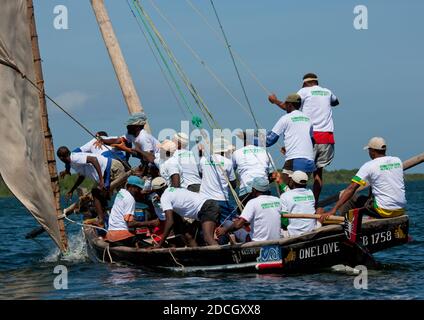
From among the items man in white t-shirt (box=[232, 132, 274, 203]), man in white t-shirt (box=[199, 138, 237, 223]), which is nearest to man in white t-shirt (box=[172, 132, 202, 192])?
man in white t-shirt (box=[199, 138, 237, 223])

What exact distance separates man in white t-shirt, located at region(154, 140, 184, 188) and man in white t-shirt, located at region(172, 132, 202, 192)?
98 millimetres

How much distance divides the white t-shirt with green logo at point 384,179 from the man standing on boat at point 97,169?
6.22 m

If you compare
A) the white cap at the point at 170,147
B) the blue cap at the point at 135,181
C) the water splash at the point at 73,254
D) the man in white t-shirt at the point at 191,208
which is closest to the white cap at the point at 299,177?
the man in white t-shirt at the point at 191,208

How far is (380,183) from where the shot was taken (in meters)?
20.2

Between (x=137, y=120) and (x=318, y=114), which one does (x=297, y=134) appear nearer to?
(x=318, y=114)

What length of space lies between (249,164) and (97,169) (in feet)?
13.6

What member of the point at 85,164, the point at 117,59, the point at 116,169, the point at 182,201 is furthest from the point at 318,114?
the point at 117,59

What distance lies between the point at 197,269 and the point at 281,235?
169 cm

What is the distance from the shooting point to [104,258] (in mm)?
23562

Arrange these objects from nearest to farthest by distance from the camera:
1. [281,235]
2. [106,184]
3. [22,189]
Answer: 1. [281,235]
2. [22,189]
3. [106,184]

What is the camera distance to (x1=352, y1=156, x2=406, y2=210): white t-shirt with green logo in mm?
20094

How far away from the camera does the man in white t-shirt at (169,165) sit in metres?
21.4
